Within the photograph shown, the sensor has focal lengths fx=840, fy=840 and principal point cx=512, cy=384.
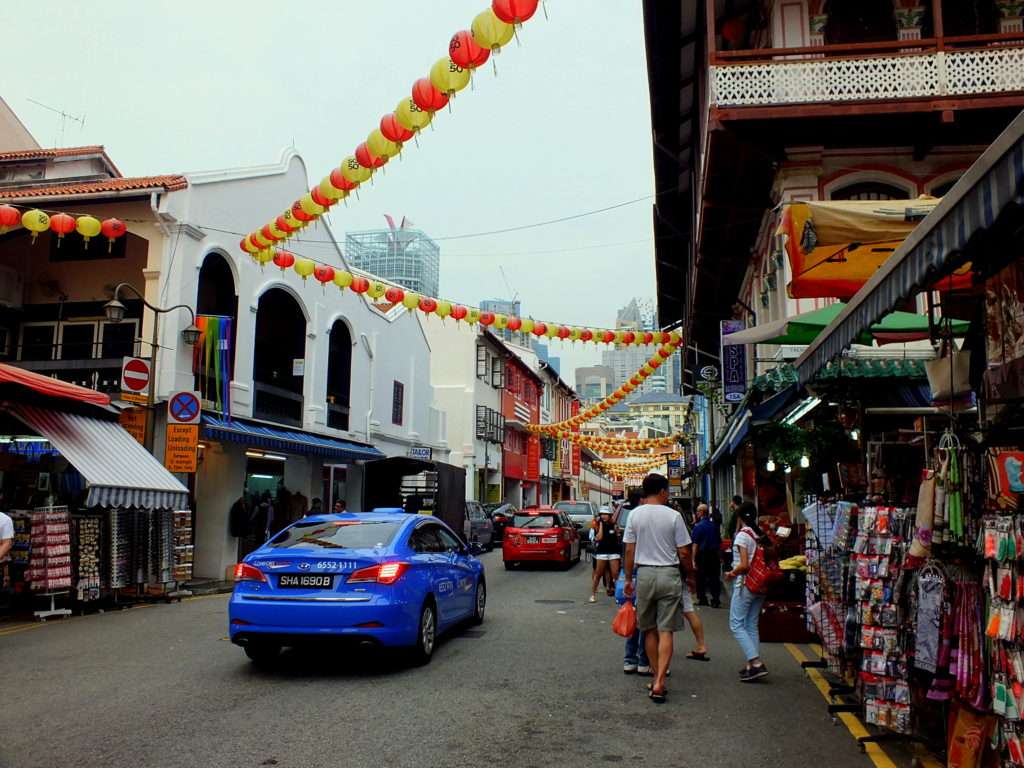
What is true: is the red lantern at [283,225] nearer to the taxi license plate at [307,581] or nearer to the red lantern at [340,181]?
the red lantern at [340,181]

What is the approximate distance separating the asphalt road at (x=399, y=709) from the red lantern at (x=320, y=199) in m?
6.52

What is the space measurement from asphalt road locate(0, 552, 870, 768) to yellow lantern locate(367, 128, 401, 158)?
641 cm

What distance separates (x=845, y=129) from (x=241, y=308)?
44.8ft

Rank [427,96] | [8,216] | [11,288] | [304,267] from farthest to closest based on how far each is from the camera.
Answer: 1. [11,288]
2. [304,267]
3. [8,216]
4. [427,96]

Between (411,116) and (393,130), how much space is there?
46cm

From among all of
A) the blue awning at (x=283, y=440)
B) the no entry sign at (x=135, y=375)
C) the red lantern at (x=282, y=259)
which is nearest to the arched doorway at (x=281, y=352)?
the blue awning at (x=283, y=440)

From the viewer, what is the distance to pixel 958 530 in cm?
483

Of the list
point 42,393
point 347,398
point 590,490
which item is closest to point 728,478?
point 347,398

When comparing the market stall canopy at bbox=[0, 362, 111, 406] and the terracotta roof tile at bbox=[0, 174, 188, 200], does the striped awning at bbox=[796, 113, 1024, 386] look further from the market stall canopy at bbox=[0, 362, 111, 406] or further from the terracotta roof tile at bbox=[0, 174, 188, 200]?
the terracotta roof tile at bbox=[0, 174, 188, 200]

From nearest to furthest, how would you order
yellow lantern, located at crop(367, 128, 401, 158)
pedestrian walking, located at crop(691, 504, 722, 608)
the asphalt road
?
the asphalt road, yellow lantern, located at crop(367, 128, 401, 158), pedestrian walking, located at crop(691, 504, 722, 608)

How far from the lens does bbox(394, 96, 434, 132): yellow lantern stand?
414 inches

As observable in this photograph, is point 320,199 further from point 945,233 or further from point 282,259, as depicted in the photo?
point 945,233

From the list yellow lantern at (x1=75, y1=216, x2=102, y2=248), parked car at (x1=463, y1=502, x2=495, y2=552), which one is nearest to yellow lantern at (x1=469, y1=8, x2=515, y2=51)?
yellow lantern at (x1=75, y1=216, x2=102, y2=248)

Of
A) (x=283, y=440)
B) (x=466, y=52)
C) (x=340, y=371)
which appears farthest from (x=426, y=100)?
(x=340, y=371)
